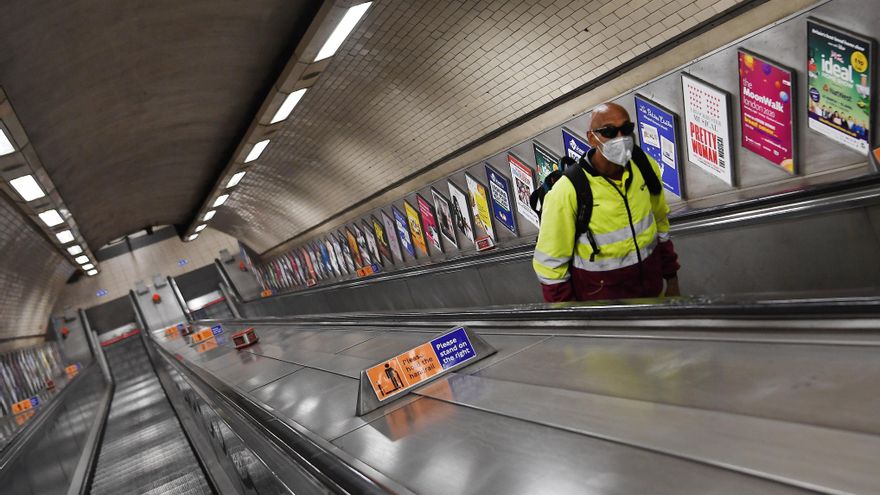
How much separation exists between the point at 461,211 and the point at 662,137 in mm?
4893

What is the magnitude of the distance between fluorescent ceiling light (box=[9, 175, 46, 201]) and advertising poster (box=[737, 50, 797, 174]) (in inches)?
352

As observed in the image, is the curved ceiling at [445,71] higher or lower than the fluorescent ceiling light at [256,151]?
lower

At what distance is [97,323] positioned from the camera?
3069 centimetres

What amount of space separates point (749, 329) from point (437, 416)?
121 cm

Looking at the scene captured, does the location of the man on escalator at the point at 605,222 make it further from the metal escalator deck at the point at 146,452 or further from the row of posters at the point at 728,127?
the metal escalator deck at the point at 146,452

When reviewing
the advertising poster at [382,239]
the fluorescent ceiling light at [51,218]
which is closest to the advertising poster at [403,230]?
the advertising poster at [382,239]

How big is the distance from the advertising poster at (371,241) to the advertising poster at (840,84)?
11.6m

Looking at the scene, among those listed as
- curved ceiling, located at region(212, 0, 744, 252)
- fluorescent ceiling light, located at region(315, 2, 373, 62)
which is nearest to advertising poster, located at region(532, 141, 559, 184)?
curved ceiling, located at region(212, 0, 744, 252)

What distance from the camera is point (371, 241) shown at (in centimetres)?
1658

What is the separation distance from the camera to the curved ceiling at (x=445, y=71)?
6.75m

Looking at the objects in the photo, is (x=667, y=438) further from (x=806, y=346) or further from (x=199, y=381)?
(x=199, y=381)

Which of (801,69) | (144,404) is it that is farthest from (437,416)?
(144,404)

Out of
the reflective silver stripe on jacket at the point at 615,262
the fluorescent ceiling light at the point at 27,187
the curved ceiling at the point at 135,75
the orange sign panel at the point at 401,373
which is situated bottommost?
the orange sign panel at the point at 401,373

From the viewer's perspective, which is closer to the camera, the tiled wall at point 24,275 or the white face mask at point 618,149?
the white face mask at point 618,149
